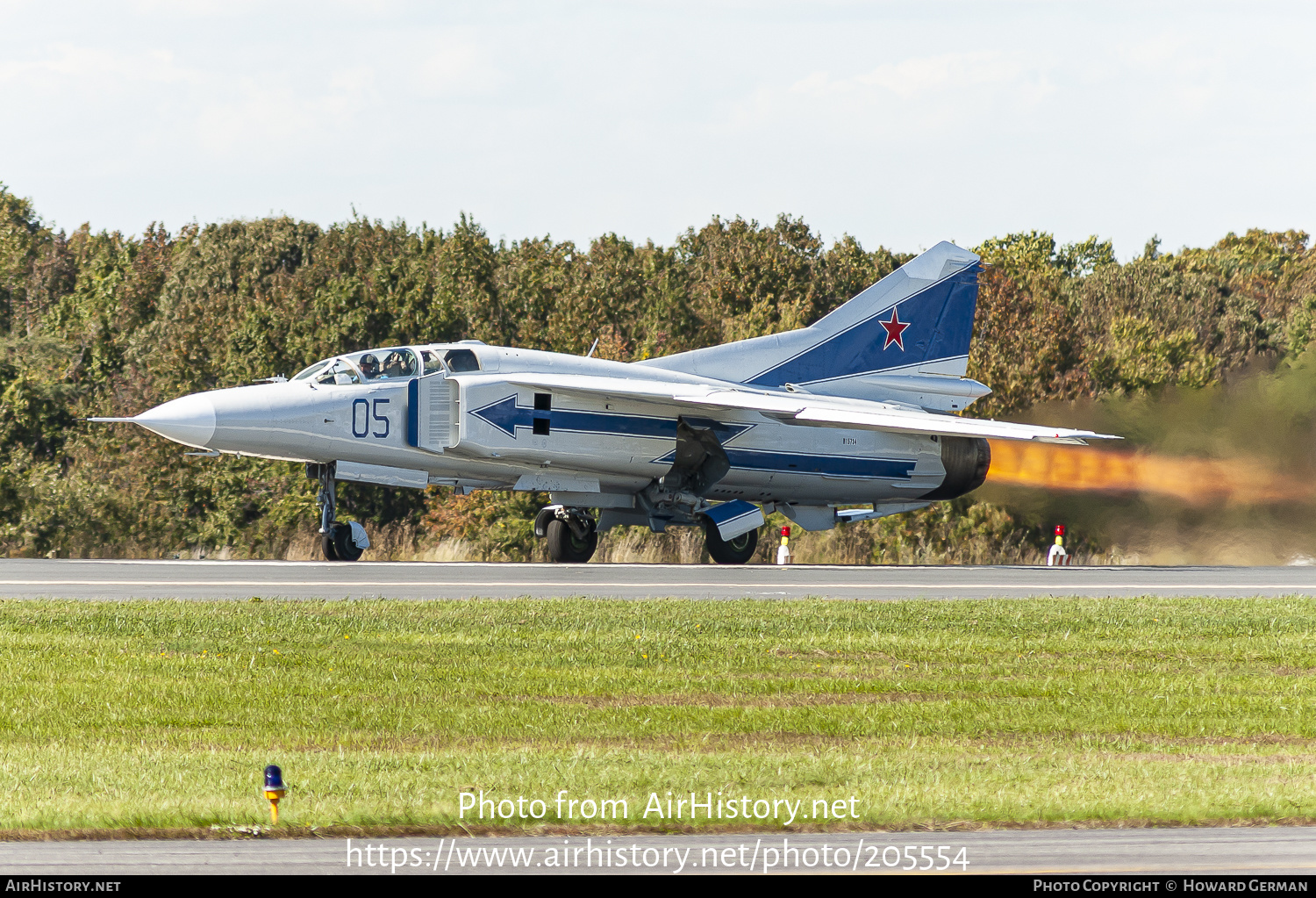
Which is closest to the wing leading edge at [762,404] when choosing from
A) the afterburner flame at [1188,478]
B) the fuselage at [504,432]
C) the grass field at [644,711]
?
the fuselage at [504,432]

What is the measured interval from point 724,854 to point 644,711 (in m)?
3.70

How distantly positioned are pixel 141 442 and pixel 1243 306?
3675 centimetres

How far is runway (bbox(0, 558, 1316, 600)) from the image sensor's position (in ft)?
57.3

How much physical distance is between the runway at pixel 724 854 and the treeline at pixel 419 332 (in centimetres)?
2189

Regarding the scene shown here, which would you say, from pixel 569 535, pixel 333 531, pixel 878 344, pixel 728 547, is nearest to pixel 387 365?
pixel 333 531

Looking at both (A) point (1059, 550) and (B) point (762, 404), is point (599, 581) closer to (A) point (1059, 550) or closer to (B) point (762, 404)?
(B) point (762, 404)

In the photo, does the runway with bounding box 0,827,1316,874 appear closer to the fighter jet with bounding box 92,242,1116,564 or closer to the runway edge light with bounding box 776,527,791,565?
the fighter jet with bounding box 92,242,1116,564

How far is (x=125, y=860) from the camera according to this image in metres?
6.05

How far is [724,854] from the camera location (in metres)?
6.17

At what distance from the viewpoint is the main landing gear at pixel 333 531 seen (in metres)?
23.1

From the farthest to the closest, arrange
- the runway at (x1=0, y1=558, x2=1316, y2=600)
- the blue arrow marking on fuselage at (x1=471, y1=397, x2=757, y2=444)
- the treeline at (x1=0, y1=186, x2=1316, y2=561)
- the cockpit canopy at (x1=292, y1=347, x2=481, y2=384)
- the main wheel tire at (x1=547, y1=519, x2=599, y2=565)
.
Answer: the treeline at (x1=0, y1=186, x2=1316, y2=561), the main wheel tire at (x1=547, y1=519, x2=599, y2=565), the blue arrow marking on fuselage at (x1=471, y1=397, x2=757, y2=444), the cockpit canopy at (x1=292, y1=347, x2=481, y2=384), the runway at (x1=0, y1=558, x2=1316, y2=600)

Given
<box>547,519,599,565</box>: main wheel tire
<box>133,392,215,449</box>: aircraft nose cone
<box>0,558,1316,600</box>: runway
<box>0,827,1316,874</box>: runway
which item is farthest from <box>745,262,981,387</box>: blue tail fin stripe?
<box>0,827,1316,874</box>: runway

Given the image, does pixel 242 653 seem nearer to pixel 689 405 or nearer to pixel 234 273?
pixel 689 405

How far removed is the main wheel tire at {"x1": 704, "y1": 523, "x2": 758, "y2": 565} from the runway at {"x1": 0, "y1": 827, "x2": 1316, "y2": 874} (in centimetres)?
1880
